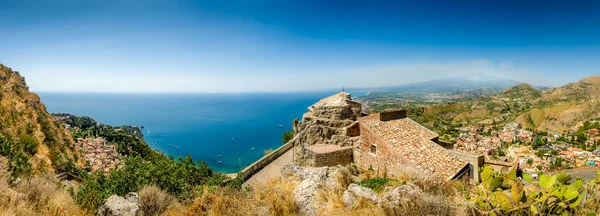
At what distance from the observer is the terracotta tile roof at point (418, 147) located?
9578mm

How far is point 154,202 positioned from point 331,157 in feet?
24.1

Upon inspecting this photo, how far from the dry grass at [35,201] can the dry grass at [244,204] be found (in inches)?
81.3

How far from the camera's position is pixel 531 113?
262 feet

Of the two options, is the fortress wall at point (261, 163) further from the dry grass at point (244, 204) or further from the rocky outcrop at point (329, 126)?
the dry grass at point (244, 204)

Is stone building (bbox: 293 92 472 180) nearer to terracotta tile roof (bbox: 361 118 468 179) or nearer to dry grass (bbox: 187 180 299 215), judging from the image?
terracotta tile roof (bbox: 361 118 468 179)

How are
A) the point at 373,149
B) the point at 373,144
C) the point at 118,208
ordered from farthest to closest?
the point at 373,149, the point at 373,144, the point at 118,208

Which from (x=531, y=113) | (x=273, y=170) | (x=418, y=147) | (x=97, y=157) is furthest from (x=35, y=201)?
(x=531, y=113)

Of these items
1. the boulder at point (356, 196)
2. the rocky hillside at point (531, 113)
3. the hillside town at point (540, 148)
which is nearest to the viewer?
the boulder at point (356, 196)

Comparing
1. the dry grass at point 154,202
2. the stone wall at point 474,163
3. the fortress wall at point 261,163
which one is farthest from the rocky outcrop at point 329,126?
the dry grass at point 154,202

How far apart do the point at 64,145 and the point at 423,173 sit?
112 ft

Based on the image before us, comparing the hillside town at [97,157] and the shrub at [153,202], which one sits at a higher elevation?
the shrub at [153,202]

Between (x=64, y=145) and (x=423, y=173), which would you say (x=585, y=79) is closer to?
(x=423, y=173)

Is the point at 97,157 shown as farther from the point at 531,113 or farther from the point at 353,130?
the point at 531,113

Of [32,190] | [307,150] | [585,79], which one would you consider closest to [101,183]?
[32,190]
